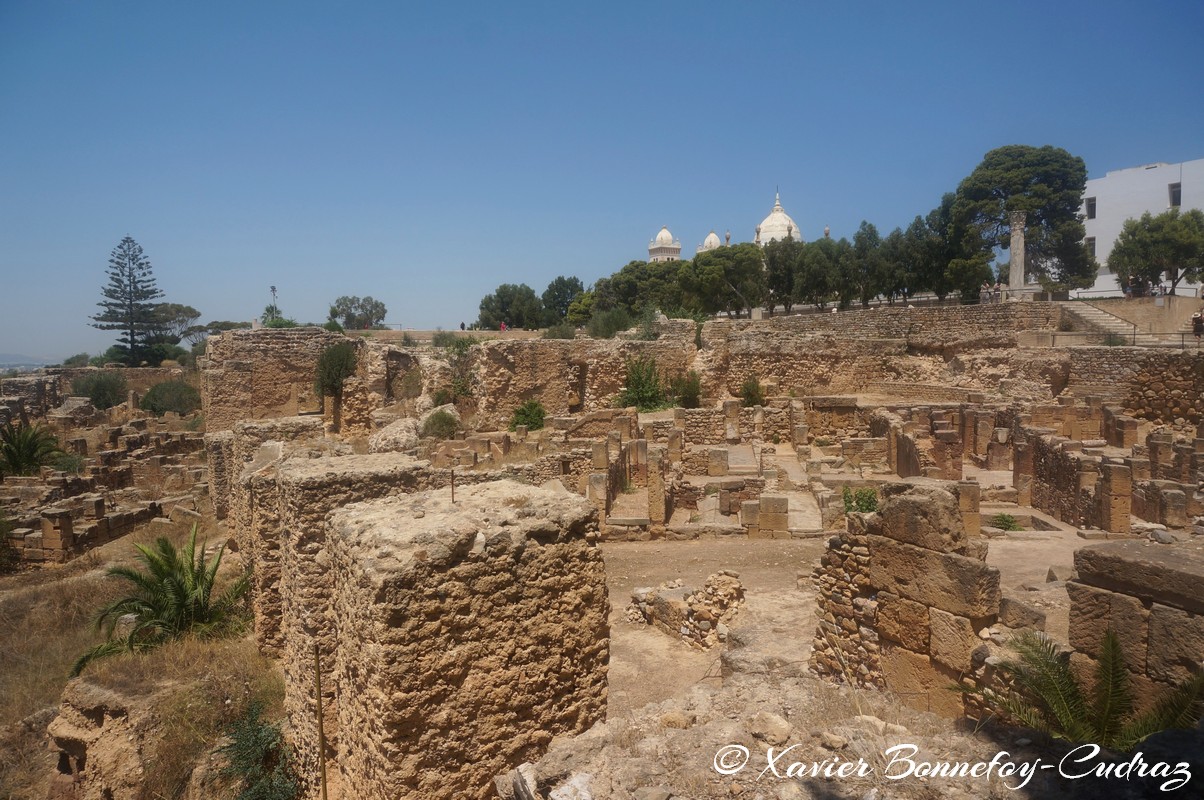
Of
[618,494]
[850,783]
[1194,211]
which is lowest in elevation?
[618,494]

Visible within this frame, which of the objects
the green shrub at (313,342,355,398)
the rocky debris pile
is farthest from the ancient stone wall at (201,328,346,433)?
the rocky debris pile

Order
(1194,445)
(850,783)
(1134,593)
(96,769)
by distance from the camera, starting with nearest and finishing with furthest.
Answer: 1. (850,783)
2. (1134,593)
3. (96,769)
4. (1194,445)

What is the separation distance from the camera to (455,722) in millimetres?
3518

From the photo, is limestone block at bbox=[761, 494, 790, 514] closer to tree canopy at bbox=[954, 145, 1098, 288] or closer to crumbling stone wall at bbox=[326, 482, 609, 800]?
crumbling stone wall at bbox=[326, 482, 609, 800]

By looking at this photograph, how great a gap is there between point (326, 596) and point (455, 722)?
1572 mm

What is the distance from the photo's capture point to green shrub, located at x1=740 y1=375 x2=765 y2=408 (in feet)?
79.7

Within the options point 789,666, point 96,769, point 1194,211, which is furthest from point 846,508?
point 1194,211

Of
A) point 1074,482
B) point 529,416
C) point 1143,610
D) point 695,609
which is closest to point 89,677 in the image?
point 695,609

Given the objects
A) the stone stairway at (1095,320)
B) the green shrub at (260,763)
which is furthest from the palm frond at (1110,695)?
the stone stairway at (1095,320)

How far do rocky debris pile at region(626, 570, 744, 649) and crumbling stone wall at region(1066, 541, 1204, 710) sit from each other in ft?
12.5

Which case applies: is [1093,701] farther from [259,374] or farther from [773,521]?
[259,374]

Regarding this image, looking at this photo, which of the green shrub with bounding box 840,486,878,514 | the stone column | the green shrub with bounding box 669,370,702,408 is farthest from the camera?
the stone column

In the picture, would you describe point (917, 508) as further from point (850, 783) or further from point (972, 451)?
point (972, 451)

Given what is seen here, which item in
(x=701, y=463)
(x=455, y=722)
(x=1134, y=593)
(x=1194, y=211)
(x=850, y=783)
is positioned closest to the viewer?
(x=850, y=783)
